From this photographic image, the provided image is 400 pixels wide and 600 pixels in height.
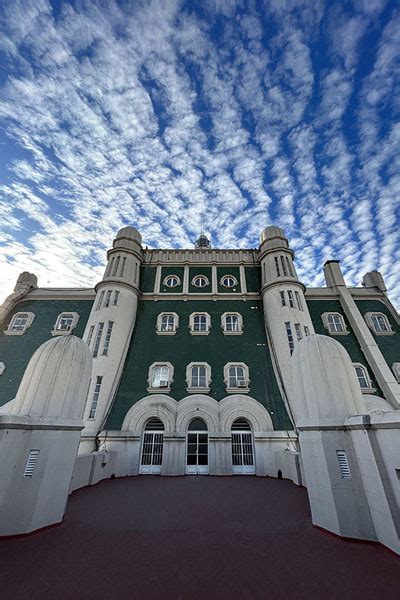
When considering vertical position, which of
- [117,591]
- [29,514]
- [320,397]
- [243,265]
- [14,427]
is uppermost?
[243,265]

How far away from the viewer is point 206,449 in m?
16.3

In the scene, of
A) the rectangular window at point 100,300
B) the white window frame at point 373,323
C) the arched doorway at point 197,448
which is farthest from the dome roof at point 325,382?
the rectangular window at point 100,300


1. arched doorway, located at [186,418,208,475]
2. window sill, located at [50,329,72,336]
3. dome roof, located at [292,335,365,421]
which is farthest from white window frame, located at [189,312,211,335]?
dome roof, located at [292,335,365,421]

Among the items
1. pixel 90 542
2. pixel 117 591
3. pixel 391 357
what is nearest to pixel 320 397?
pixel 117 591

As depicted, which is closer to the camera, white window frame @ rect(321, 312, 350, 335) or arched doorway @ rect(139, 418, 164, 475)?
arched doorway @ rect(139, 418, 164, 475)

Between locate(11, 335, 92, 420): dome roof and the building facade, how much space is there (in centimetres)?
869

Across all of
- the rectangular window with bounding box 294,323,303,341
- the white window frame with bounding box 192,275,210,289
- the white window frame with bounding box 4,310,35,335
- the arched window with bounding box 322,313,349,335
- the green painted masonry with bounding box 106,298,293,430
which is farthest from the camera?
the white window frame with bounding box 192,275,210,289

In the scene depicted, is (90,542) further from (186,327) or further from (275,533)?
(186,327)

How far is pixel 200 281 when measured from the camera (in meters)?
24.9

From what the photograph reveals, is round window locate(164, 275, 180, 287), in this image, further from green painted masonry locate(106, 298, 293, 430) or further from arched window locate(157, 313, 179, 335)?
arched window locate(157, 313, 179, 335)

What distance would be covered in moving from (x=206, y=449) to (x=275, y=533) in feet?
31.8

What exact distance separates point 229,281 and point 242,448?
1423cm

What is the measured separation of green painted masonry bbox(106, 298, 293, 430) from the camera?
692 inches

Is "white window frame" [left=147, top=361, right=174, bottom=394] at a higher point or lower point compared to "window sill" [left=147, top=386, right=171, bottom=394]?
higher
